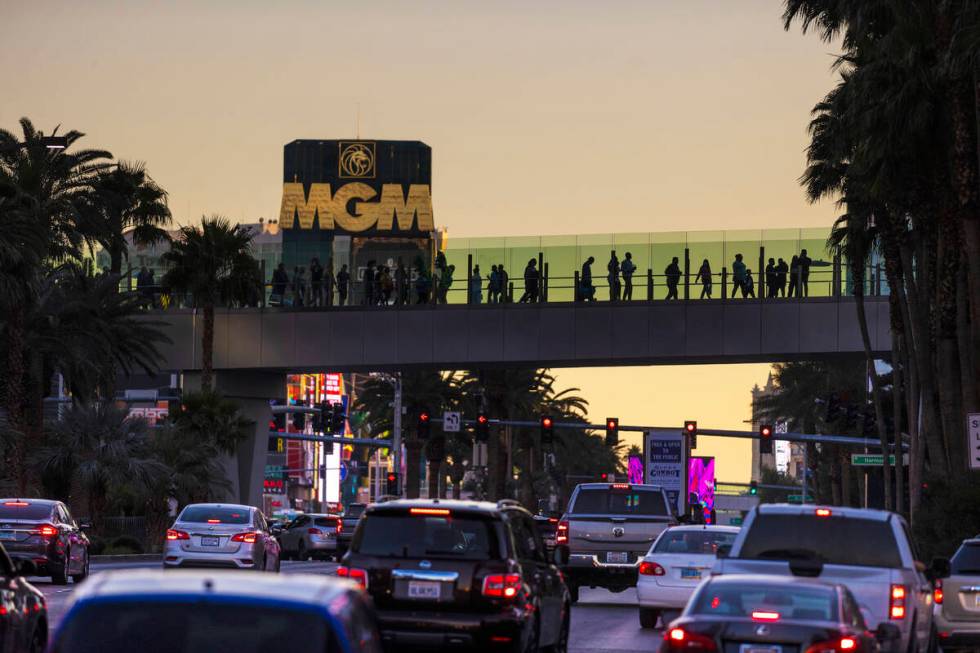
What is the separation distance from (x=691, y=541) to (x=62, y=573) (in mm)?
12447

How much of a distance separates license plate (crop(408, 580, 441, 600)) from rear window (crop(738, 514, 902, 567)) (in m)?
3.01

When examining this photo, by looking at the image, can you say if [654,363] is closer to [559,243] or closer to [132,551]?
[559,243]

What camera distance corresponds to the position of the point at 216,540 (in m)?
33.5

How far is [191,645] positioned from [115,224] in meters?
57.1

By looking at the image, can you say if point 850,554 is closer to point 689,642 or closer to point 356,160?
point 689,642

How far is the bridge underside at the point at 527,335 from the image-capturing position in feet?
212

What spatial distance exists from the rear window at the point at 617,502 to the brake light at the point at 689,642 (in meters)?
19.7

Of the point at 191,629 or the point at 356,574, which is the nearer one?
the point at 191,629

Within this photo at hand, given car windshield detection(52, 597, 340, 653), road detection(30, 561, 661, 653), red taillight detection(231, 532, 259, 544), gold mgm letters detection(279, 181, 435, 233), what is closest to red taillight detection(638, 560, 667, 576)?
road detection(30, 561, 661, 653)

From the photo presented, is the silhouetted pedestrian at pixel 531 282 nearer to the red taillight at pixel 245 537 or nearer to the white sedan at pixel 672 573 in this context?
the red taillight at pixel 245 537

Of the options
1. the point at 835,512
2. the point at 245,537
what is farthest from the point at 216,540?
the point at 835,512

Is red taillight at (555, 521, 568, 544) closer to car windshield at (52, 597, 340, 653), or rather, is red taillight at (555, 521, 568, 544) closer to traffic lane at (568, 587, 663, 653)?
traffic lane at (568, 587, 663, 653)

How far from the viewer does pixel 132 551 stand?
182 ft

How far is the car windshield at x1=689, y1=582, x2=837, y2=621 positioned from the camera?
13.0 meters
